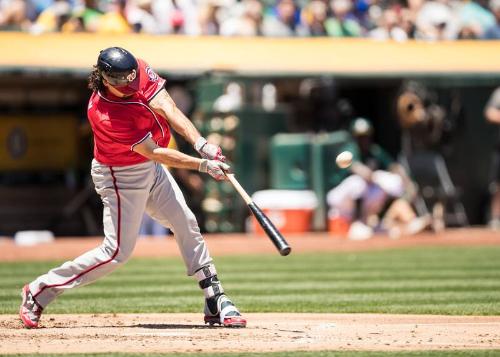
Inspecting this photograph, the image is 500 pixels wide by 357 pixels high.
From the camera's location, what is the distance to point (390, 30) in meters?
18.4

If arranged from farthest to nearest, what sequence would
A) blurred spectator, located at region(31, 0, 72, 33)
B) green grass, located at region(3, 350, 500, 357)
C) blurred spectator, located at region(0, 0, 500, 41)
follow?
blurred spectator, located at region(0, 0, 500, 41) < blurred spectator, located at region(31, 0, 72, 33) < green grass, located at region(3, 350, 500, 357)

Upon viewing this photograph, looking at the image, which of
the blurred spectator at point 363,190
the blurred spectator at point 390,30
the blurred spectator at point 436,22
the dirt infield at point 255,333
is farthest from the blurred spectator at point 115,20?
the dirt infield at point 255,333

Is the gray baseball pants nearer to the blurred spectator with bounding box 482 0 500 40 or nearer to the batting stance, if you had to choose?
the batting stance

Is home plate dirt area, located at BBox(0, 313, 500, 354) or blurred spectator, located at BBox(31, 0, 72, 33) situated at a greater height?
blurred spectator, located at BBox(31, 0, 72, 33)

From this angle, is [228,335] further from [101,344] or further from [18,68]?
[18,68]

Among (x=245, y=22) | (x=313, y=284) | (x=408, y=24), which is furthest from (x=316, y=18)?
(x=313, y=284)

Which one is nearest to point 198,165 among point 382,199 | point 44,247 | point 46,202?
point 44,247

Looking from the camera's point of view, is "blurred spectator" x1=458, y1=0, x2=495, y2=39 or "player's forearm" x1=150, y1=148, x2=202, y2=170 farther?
"blurred spectator" x1=458, y1=0, x2=495, y2=39

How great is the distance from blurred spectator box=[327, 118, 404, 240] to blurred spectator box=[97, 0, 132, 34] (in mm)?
3911

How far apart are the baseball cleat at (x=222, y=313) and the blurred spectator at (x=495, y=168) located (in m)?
10.7

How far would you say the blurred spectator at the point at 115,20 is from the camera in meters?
16.4

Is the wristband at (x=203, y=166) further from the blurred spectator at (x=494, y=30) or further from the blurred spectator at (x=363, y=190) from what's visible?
the blurred spectator at (x=494, y=30)

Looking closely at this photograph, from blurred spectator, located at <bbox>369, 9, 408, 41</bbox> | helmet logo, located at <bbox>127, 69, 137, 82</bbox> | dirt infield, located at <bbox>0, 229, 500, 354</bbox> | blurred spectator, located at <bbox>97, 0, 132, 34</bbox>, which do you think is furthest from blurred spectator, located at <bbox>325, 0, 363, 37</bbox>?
helmet logo, located at <bbox>127, 69, 137, 82</bbox>

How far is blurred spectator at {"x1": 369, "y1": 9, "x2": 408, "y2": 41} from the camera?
18312 mm
